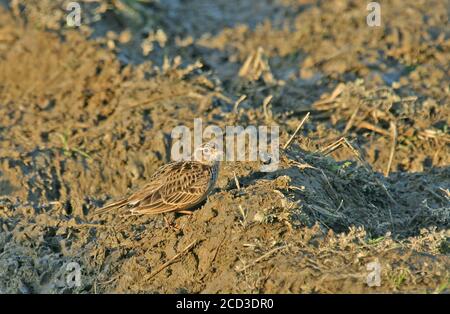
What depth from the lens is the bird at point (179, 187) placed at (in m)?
7.88

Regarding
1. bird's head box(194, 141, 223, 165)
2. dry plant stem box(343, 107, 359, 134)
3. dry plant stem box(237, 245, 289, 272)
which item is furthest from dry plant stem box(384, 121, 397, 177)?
dry plant stem box(237, 245, 289, 272)

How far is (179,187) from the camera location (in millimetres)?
7934

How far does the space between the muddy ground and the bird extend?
0.54 ft

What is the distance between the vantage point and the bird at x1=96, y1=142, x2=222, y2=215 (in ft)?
25.9

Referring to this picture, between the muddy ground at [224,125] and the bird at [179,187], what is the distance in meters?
0.16

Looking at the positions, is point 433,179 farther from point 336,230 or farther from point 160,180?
point 160,180

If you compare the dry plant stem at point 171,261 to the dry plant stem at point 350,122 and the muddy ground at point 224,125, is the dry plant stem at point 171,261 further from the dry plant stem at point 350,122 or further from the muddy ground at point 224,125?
the dry plant stem at point 350,122

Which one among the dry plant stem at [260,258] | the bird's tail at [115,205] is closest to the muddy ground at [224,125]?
the dry plant stem at [260,258]

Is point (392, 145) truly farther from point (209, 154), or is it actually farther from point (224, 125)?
point (209, 154)

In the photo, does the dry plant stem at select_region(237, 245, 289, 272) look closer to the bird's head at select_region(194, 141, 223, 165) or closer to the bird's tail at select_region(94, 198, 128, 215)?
the bird's head at select_region(194, 141, 223, 165)

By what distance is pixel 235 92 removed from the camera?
37.3 feet

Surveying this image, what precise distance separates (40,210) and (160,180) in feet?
4.69
